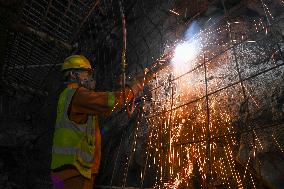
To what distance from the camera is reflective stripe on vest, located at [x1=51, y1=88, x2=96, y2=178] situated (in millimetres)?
3180

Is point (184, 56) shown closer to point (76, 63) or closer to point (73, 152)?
point (76, 63)

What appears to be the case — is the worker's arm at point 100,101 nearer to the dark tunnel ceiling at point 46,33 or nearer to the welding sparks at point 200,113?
the welding sparks at point 200,113

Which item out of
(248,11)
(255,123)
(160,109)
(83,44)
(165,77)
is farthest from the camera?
(83,44)

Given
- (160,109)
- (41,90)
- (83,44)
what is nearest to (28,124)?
(41,90)

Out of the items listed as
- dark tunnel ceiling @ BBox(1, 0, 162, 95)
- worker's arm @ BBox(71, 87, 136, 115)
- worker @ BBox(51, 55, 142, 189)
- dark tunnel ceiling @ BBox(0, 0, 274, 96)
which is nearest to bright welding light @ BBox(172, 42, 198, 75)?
dark tunnel ceiling @ BBox(0, 0, 274, 96)

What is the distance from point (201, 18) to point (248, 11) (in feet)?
2.25

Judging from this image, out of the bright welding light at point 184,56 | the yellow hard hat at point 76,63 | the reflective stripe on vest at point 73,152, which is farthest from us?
the bright welding light at point 184,56

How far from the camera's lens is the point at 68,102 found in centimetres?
329

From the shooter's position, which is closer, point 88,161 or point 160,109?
point 88,161

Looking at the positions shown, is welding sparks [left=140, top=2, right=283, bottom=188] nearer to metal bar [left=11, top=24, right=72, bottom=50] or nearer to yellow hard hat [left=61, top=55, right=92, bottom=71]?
yellow hard hat [left=61, top=55, right=92, bottom=71]

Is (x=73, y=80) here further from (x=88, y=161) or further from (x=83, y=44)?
(x=83, y=44)

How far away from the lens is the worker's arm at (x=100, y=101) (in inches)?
121

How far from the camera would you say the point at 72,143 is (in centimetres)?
321

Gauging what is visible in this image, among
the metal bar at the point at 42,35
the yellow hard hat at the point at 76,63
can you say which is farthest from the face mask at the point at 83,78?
the metal bar at the point at 42,35
